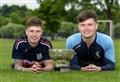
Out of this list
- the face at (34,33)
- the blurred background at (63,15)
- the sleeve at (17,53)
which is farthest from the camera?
the blurred background at (63,15)

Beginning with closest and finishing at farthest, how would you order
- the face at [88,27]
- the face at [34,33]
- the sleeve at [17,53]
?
1. the face at [88,27]
2. the face at [34,33]
3. the sleeve at [17,53]

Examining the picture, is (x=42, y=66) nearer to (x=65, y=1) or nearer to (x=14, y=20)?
(x=65, y=1)

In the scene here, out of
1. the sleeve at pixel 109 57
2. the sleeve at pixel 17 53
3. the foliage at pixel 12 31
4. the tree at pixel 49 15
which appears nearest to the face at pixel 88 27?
the sleeve at pixel 109 57

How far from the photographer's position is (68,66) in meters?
6.84

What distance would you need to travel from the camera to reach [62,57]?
658cm

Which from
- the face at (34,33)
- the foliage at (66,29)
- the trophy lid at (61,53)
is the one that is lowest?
the foliage at (66,29)

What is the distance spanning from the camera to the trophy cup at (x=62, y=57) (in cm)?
651

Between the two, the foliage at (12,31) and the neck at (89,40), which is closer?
the neck at (89,40)

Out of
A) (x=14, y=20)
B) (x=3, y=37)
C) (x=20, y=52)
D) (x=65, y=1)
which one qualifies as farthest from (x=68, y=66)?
(x=14, y=20)

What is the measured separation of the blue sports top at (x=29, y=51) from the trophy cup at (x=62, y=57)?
0.43m

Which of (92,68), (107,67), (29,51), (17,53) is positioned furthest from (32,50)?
(107,67)

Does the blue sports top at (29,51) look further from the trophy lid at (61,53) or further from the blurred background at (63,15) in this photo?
the blurred background at (63,15)

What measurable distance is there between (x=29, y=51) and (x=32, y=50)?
2.5 inches

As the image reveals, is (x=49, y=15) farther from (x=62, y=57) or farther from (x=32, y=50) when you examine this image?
(x=62, y=57)
